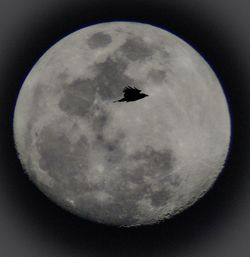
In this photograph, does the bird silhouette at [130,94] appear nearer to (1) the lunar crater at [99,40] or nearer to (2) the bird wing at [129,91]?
(2) the bird wing at [129,91]

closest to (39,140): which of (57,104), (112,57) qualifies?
(57,104)

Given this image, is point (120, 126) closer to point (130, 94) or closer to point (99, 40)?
point (130, 94)

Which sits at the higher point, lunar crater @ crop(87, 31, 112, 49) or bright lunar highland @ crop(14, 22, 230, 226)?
lunar crater @ crop(87, 31, 112, 49)

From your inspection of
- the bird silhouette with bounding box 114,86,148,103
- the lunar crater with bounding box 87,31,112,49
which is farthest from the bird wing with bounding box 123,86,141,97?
the lunar crater with bounding box 87,31,112,49

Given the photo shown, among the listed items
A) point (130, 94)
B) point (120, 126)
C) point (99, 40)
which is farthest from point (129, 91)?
point (99, 40)

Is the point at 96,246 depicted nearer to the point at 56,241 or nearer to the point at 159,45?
the point at 56,241

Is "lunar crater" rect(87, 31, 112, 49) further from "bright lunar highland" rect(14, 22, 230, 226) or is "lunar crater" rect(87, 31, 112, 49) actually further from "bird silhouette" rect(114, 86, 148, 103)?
"bird silhouette" rect(114, 86, 148, 103)

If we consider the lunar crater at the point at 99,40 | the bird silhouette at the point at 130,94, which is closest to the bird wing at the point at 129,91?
the bird silhouette at the point at 130,94

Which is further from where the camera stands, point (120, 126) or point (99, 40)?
point (99, 40)
